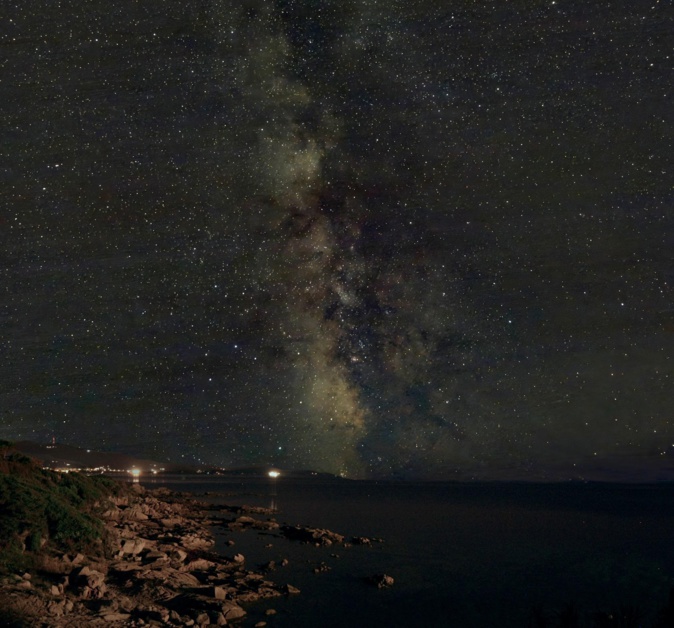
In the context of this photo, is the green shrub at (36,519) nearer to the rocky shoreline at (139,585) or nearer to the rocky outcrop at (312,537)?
the rocky shoreline at (139,585)

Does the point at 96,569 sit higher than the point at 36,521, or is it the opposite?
the point at 36,521

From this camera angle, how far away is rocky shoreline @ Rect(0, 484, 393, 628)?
1362 centimetres

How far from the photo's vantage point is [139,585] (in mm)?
17125

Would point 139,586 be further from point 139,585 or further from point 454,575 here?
point 454,575

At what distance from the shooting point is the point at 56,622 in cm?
1274

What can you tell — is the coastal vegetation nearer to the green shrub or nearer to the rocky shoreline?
the green shrub

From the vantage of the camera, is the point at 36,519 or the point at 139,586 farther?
the point at 36,519

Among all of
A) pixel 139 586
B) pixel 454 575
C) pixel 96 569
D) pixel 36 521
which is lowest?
pixel 454 575

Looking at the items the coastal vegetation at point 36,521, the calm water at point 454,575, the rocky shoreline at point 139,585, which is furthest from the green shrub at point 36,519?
the calm water at point 454,575

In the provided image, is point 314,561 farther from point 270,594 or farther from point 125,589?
point 125,589

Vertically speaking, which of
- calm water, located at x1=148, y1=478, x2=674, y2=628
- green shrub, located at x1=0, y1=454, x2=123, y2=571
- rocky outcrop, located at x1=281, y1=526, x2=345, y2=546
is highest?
green shrub, located at x1=0, y1=454, x2=123, y2=571

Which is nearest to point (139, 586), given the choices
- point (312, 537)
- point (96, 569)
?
point (96, 569)

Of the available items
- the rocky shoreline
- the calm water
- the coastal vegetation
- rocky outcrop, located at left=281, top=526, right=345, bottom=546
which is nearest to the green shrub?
the coastal vegetation

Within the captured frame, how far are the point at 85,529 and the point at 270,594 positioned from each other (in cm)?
660
